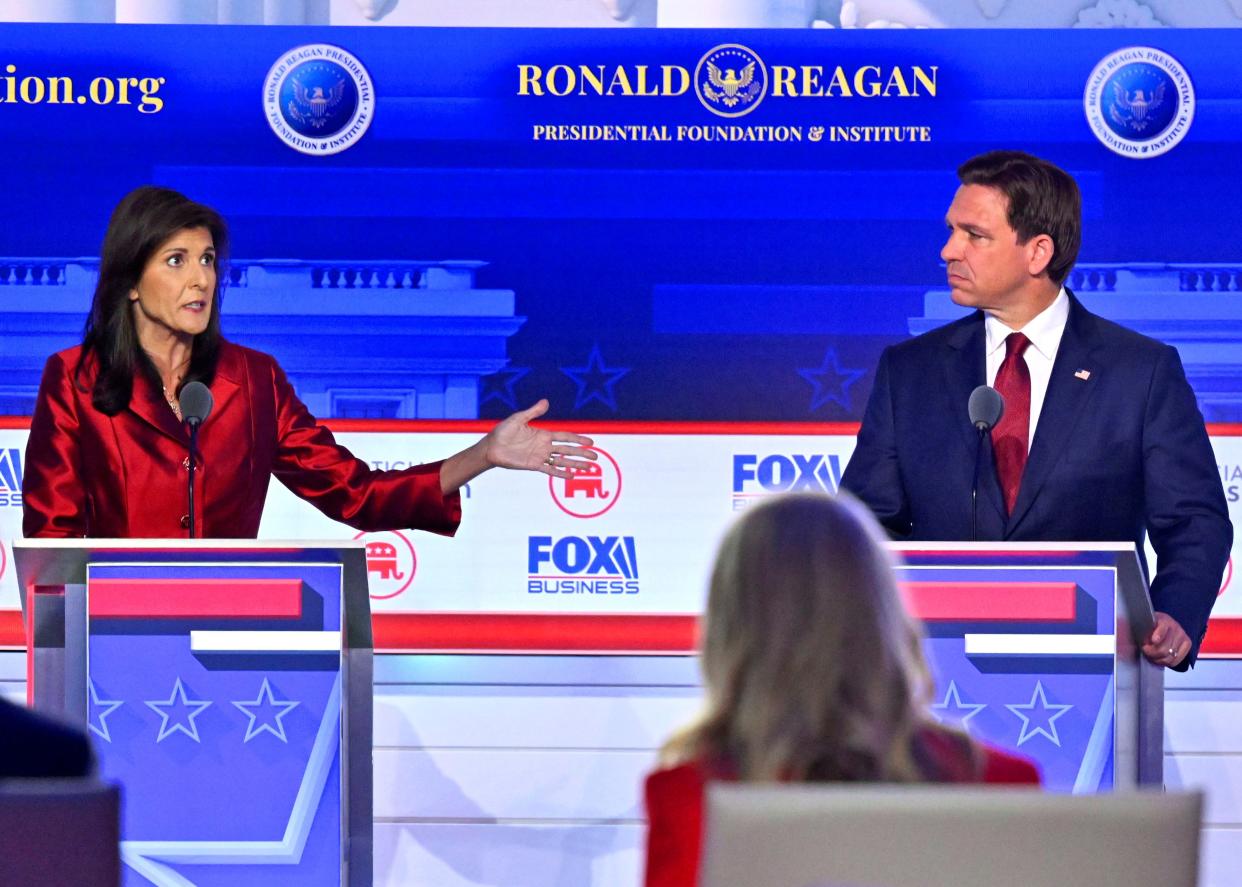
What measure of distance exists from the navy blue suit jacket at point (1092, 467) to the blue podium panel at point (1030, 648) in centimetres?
40

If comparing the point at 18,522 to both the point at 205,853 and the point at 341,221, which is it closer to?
the point at 341,221

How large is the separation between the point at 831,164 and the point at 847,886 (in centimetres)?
398

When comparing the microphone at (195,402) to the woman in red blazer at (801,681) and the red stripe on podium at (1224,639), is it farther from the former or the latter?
the red stripe on podium at (1224,639)

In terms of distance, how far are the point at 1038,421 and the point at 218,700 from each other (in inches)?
68.1

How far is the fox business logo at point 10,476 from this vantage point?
5.12 meters

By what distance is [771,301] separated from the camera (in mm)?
5145

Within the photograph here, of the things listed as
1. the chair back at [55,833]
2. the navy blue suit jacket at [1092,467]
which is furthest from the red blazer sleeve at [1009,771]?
the navy blue suit jacket at [1092,467]

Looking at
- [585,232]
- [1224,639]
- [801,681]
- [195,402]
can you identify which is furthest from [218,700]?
[1224,639]

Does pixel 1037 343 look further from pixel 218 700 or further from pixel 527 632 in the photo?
pixel 527 632

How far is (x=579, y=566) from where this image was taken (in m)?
5.15

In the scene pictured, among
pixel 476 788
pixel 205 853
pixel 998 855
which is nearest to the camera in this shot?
pixel 998 855

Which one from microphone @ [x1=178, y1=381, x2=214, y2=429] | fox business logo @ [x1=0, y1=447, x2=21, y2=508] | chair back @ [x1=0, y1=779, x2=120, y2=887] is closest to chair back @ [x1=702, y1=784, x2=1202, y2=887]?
chair back @ [x1=0, y1=779, x2=120, y2=887]

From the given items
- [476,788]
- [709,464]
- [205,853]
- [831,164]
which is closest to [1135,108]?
[831,164]

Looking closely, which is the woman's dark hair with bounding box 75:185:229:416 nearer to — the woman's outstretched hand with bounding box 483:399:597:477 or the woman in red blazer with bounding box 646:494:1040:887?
the woman's outstretched hand with bounding box 483:399:597:477
